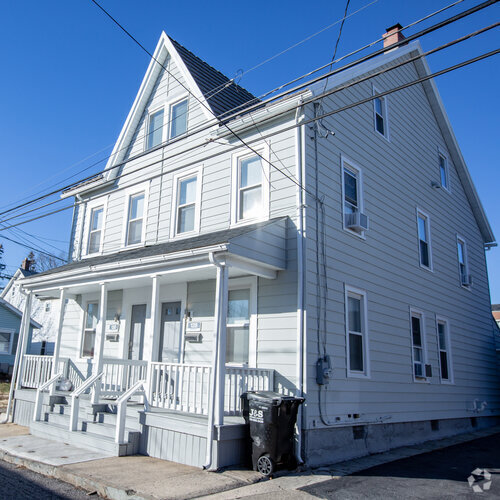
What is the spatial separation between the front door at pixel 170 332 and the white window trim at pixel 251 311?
1.77m

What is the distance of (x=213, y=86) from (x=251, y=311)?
20.3ft

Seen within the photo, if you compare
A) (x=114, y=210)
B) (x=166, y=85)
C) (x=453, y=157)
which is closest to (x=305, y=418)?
(x=114, y=210)

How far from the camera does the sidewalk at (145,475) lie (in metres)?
5.87

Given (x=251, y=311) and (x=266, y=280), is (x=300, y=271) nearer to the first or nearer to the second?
(x=266, y=280)

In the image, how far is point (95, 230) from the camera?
13641 millimetres

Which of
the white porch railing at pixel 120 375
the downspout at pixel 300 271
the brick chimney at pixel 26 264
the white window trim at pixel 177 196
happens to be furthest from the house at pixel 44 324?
the downspout at pixel 300 271

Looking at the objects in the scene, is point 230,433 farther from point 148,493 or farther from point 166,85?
point 166,85

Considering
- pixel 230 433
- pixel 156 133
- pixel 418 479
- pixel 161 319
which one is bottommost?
pixel 418 479

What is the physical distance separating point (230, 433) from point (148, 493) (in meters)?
1.72

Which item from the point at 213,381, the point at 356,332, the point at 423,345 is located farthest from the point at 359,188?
the point at 213,381

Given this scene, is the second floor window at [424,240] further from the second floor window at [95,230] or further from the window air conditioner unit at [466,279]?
the second floor window at [95,230]

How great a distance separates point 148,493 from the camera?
565cm

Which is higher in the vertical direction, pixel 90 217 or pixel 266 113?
Result: pixel 266 113

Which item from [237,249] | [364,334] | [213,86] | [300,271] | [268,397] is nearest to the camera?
[268,397]
